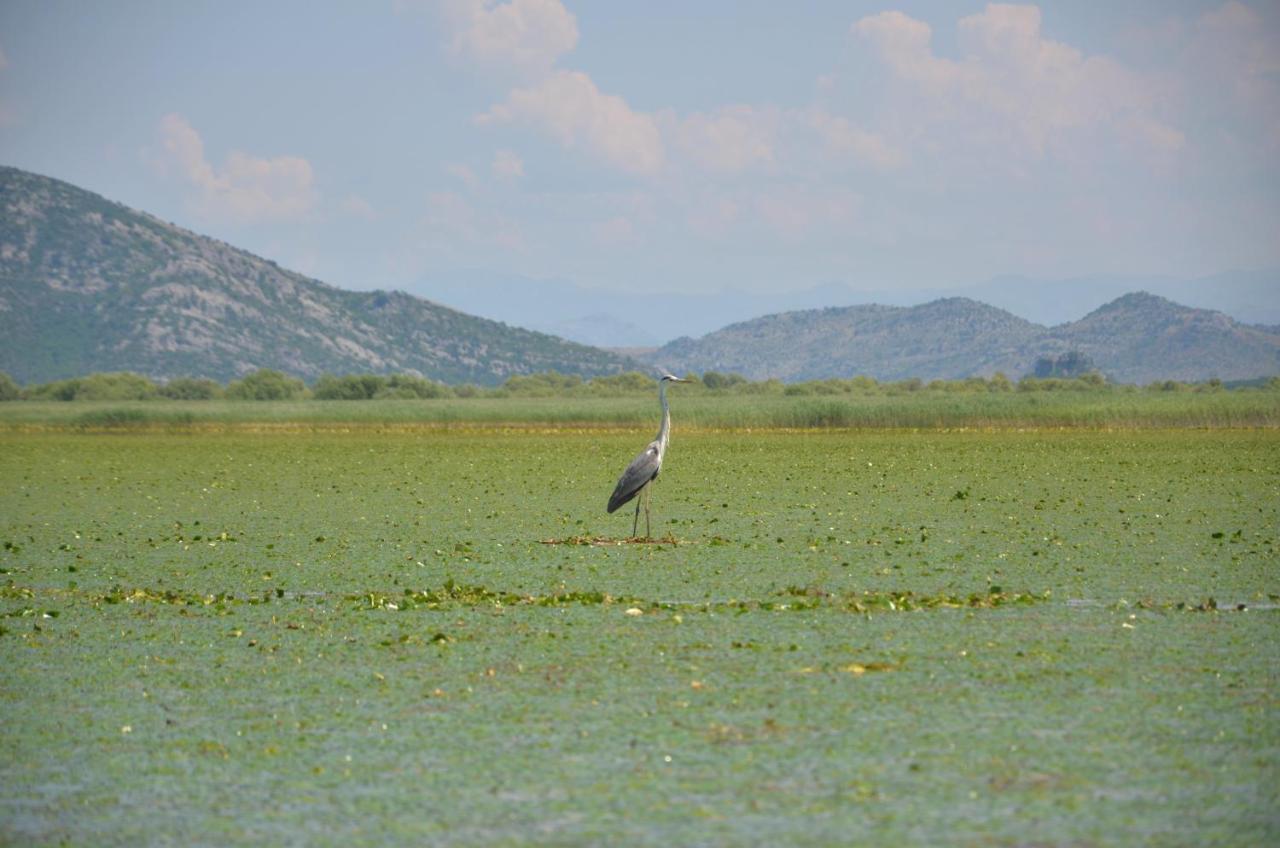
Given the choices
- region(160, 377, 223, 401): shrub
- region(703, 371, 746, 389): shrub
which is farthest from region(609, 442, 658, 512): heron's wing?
region(703, 371, 746, 389): shrub

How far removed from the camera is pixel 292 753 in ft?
29.1

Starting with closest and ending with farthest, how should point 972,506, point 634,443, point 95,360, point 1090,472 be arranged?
point 972,506 < point 1090,472 < point 634,443 < point 95,360

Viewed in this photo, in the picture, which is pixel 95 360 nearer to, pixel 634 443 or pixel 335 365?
pixel 335 365

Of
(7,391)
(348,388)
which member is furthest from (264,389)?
(7,391)

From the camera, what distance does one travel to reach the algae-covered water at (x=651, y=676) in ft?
25.4

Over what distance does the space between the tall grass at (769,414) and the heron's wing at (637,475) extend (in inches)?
1476

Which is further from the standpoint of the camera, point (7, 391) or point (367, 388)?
point (7, 391)

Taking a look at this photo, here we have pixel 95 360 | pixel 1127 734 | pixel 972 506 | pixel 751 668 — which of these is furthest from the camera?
pixel 95 360

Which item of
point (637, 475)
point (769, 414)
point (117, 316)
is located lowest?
point (637, 475)

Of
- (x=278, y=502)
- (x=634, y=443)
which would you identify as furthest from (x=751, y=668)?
(x=634, y=443)

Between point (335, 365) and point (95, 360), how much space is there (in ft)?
105

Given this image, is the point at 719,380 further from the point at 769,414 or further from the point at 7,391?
the point at 769,414

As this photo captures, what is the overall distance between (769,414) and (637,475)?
1589 inches

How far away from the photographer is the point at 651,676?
10578 mm
